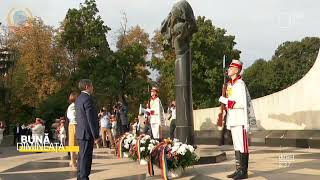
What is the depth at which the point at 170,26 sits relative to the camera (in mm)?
10867

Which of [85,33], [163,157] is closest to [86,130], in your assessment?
[163,157]

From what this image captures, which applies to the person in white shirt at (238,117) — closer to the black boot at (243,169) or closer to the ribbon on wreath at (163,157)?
the black boot at (243,169)

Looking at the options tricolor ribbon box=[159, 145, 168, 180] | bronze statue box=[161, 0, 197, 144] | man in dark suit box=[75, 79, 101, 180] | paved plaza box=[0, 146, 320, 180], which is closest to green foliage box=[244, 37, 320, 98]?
paved plaza box=[0, 146, 320, 180]

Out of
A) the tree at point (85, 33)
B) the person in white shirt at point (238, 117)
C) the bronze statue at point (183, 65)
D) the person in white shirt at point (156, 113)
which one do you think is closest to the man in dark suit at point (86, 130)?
the person in white shirt at point (238, 117)

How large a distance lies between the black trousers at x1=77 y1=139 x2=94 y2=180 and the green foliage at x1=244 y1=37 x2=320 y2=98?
5837 centimetres

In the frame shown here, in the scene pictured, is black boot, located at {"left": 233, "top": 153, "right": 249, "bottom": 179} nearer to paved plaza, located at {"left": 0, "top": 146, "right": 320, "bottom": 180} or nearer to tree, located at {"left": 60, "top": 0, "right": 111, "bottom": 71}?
paved plaza, located at {"left": 0, "top": 146, "right": 320, "bottom": 180}

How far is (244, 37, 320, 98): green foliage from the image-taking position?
65.6m

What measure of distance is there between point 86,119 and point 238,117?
8.14 ft

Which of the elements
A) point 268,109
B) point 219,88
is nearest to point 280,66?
point 219,88

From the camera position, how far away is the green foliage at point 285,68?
6556 cm

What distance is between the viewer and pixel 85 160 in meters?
7.84

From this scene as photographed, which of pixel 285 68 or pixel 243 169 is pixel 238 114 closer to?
pixel 243 169

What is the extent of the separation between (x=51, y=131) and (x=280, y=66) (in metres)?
42.6

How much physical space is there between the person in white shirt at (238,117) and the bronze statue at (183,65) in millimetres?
2598
